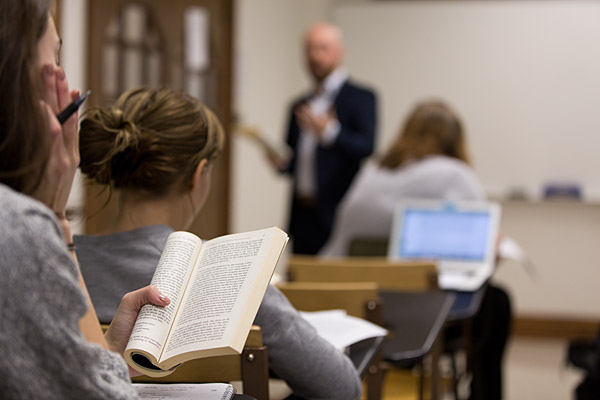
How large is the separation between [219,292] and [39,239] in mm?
358

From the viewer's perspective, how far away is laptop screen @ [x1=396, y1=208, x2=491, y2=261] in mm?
3127

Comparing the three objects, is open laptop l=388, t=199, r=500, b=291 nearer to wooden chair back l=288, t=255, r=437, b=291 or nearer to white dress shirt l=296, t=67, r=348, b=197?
wooden chair back l=288, t=255, r=437, b=291

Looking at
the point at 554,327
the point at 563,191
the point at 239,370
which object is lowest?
the point at 554,327

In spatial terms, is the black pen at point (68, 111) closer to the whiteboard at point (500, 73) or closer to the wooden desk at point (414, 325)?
the wooden desk at point (414, 325)

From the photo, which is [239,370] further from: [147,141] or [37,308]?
[37,308]

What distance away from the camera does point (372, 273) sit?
8.84ft

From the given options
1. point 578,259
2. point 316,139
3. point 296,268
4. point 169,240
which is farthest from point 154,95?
point 578,259

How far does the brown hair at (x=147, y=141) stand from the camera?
148 cm

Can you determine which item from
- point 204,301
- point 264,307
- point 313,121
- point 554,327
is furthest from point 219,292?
point 554,327

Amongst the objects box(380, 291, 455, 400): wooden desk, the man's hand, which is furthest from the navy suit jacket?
box(380, 291, 455, 400): wooden desk

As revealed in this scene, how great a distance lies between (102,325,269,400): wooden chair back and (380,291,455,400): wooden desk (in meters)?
0.58

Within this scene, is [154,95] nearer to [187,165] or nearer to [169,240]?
[187,165]

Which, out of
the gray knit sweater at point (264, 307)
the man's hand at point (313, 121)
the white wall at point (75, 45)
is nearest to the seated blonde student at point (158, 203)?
the gray knit sweater at point (264, 307)

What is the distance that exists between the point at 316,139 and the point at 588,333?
265 centimetres
